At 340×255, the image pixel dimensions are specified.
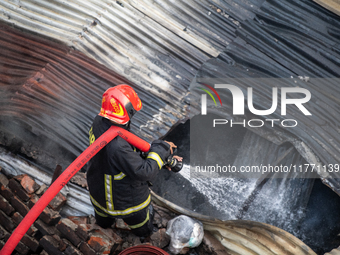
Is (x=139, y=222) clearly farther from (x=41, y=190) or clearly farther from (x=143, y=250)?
(x=41, y=190)

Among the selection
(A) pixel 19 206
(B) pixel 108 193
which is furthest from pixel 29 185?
(B) pixel 108 193

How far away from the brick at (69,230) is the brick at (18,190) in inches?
18.2

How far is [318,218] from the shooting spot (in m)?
3.14

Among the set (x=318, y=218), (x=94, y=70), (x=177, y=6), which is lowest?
(x=318, y=218)

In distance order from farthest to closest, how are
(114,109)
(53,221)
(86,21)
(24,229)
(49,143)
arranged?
(86,21), (49,143), (53,221), (114,109), (24,229)

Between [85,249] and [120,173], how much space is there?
3.12 ft

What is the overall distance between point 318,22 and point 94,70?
2.56 meters

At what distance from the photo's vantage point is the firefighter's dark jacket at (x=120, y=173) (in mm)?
2102

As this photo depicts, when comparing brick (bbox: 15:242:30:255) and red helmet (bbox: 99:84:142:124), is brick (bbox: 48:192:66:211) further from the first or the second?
red helmet (bbox: 99:84:142:124)

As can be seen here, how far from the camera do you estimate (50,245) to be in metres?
2.65

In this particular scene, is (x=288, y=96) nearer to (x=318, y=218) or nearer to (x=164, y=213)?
(x=318, y=218)

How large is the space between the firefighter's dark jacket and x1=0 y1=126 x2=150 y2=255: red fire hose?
2.3 inches

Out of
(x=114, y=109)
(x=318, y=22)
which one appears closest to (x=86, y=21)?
(x=114, y=109)

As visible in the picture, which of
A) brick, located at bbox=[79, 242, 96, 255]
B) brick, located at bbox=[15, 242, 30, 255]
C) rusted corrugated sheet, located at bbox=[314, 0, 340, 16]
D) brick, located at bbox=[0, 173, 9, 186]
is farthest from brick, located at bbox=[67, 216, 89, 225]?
rusted corrugated sheet, located at bbox=[314, 0, 340, 16]
